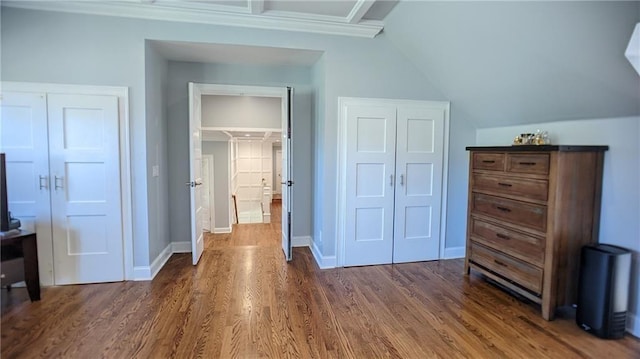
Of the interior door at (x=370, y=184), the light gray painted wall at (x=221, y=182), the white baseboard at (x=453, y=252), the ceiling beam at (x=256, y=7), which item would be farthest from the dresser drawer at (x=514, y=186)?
the light gray painted wall at (x=221, y=182)

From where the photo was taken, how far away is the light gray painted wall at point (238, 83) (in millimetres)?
4094

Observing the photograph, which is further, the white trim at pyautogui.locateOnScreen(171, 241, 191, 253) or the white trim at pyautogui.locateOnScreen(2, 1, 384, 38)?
the white trim at pyautogui.locateOnScreen(171, 241, 191, 253)

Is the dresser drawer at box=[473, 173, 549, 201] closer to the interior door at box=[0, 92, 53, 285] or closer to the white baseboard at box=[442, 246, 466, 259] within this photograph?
the white baseboard at box=[442, 246, 466, 259]

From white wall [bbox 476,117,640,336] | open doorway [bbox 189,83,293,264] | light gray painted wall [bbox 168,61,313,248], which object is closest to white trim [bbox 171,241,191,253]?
light gray painted wall [bbox 168,61,313,248]

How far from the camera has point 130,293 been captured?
3014 millimetres

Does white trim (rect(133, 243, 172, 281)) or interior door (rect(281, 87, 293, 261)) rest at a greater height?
interior door (rect(281, 87, 293, 261))

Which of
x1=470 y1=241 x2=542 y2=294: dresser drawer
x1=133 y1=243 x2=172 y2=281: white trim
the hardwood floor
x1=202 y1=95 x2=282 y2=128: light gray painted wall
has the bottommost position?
the hardwood floor

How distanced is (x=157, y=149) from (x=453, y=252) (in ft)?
12.4

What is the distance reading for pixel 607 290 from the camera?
230cm

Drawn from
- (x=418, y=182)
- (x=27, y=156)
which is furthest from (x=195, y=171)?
(x=418, y=182)

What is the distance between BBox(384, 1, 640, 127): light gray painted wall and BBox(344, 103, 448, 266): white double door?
0.59 metres

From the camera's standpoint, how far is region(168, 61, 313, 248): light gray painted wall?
13.4 ft

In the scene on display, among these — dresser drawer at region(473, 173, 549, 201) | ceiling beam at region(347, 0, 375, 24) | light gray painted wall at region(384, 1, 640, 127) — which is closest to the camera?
light gray painted wall at region(384, 1, 640, 127)

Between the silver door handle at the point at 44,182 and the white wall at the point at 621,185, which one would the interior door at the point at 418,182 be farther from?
the silver door handle at the point at 44,182
